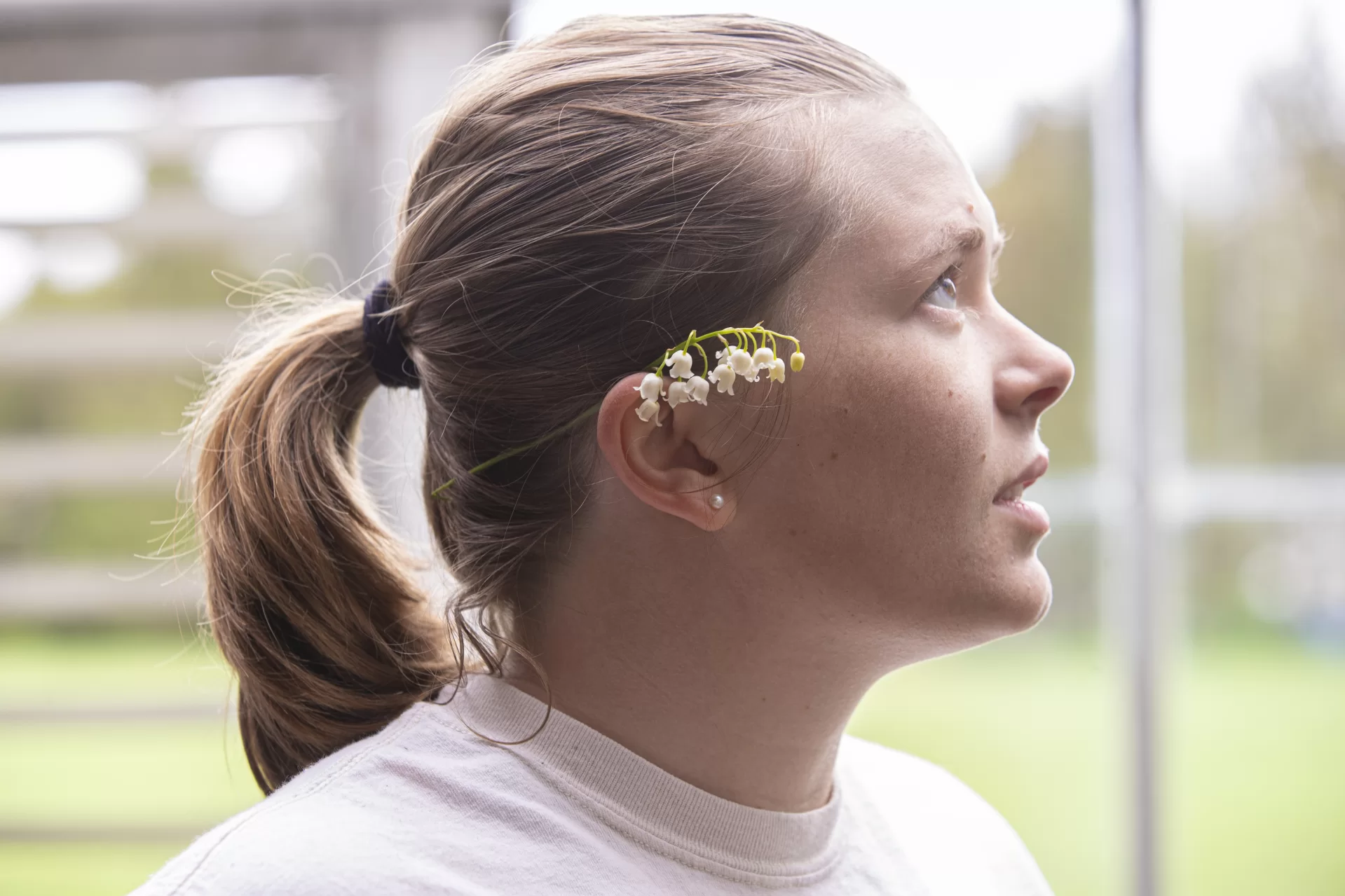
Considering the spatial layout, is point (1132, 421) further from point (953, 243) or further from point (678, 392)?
point (678, 392)

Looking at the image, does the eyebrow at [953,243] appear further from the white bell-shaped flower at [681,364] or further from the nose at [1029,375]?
the white bell-shaped flower at [681,364]

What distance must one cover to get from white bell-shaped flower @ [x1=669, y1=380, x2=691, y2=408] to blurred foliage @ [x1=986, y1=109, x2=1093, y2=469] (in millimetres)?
1506

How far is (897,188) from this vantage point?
89cm

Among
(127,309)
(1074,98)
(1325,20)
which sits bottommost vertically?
(127,309)

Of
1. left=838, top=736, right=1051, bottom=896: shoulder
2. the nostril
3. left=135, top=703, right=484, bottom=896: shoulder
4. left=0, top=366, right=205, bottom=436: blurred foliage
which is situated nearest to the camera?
left=135, top=703, right=484, bottom=896: shoulder

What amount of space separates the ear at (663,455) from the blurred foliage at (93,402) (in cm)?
139

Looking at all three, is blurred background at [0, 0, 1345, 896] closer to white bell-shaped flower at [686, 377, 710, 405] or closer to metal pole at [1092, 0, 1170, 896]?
metal pole at [1092, 0, 1170, 896]

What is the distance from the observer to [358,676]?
0.95 metres

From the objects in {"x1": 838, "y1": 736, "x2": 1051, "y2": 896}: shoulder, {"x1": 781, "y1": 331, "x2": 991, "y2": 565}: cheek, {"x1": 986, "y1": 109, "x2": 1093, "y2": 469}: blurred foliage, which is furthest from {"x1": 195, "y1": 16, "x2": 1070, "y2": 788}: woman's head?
{"x1": 986, "y1": 109, "x2": 1093, "y2": 469}: blurred foliage

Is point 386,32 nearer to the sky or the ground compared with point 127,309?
nearer to the sky

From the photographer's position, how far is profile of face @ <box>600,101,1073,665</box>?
85 centimetres

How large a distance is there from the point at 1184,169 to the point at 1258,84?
0.21 metres

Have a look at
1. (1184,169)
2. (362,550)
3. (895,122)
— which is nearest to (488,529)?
(362,550)

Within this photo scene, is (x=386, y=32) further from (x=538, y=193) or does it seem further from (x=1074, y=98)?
(x=1074, y=98)
